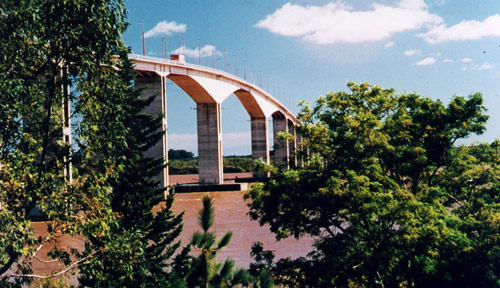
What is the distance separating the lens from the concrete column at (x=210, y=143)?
50.4 meters

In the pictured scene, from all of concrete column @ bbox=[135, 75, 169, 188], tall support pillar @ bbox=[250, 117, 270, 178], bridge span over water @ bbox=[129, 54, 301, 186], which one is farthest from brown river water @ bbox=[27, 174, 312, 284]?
tall support pillar @ bbox=[250, 117, 270, 178]

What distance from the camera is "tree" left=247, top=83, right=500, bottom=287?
12250mm

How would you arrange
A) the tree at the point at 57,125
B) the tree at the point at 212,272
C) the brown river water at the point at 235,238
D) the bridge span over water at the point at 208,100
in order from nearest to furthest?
1. the tree at the point at 212,272
2. the tree at the point at 57,125
3. the brown river water at the point at 235,238
4. the bridge span over water at the point at 208,100

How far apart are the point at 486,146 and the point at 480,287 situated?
4898mm

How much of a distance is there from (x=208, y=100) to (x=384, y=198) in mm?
39819

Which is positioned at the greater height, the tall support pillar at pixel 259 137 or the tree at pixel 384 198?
the tall support pillar at pixel 259 137

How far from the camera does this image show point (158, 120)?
15.8 m

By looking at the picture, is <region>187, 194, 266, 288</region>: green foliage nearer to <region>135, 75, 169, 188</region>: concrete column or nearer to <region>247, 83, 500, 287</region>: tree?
<region>247, 83, 500, 287</region>: tree

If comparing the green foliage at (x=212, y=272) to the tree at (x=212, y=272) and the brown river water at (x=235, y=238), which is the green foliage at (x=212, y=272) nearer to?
the tree at (x=212, y=272)

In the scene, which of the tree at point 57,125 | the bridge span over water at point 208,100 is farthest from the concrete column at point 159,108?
the tree at point 57,125

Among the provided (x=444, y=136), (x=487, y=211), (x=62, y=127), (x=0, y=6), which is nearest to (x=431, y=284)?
(x=487, y=211)

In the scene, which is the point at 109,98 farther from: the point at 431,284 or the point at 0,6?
the point at 431,284

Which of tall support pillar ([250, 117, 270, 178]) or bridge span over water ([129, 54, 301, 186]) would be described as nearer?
bridge span over water ([129, 54, 301, 186])

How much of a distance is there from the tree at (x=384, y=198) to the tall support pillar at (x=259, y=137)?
49231mm
